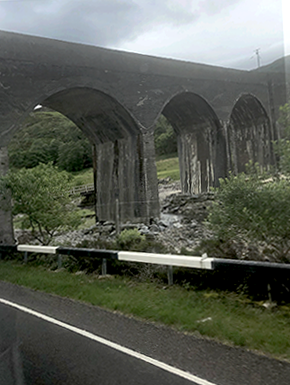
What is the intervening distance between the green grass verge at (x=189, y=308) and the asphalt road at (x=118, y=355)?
10.3 inches

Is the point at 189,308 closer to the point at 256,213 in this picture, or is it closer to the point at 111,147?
the point at 256,213

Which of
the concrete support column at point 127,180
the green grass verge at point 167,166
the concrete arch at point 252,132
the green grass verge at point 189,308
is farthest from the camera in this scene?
the green grass verge at point 167,166

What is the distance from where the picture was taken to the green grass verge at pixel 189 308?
5.09 meters

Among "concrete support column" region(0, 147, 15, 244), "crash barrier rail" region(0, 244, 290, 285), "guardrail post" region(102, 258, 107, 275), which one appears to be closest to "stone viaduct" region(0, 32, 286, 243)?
"concrete support column" region(0, 147, 15, 244)

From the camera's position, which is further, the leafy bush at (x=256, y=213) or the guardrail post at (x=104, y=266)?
the guardrail post at (x=104, y=266)

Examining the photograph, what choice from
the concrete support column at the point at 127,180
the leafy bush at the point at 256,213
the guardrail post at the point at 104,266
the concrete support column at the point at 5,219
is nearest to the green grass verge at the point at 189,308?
the guardrail post at the point at 104,266

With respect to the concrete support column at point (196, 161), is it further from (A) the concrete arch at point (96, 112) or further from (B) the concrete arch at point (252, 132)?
(A) the concrete arch at point (96, 112)

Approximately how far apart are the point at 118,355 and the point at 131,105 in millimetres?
16084

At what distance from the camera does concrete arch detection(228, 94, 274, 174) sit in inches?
1138

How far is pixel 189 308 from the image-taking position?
21.2ft

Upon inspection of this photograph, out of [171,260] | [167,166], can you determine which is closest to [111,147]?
[171,260]

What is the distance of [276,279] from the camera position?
6.36 meters

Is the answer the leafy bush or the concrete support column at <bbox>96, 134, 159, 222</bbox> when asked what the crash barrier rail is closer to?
the leafy bush

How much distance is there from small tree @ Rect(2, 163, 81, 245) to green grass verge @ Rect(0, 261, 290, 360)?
4.24 m
